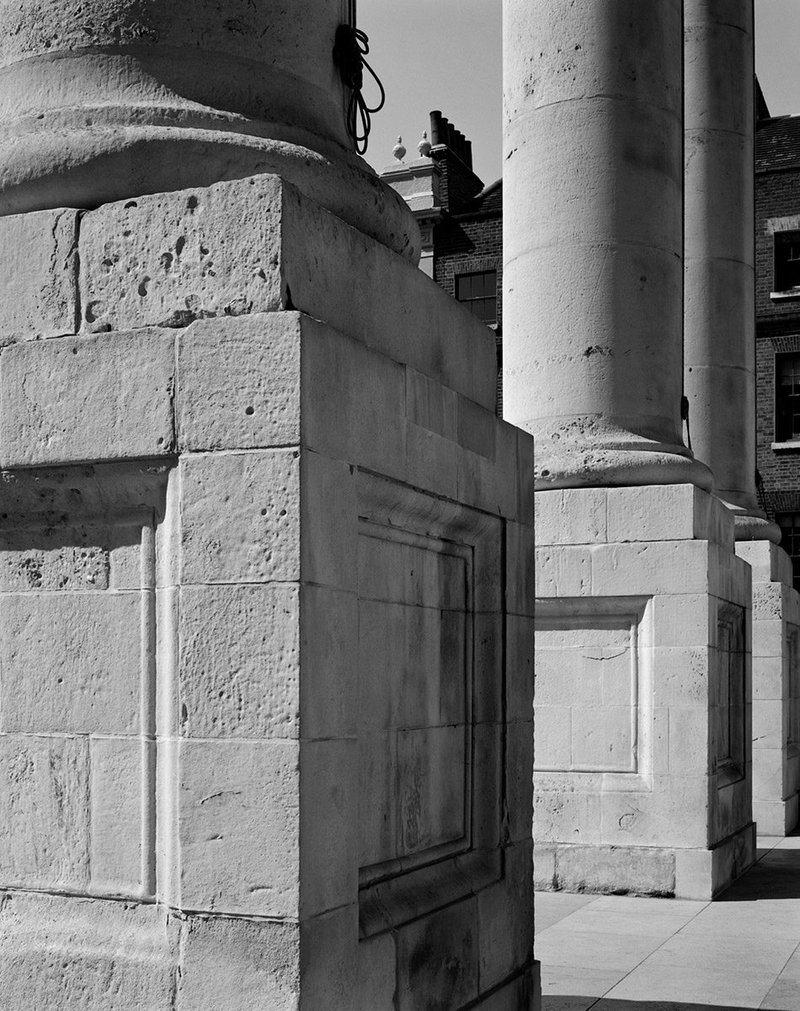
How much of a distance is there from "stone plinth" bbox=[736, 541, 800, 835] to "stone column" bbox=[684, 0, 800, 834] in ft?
0.04

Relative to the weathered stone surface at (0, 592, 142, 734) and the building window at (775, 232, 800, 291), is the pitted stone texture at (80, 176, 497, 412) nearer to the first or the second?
the weathered stone surface at (0, 592, 142, 734)

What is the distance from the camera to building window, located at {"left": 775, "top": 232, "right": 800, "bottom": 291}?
3031 centimetres

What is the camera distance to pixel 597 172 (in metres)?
10.6

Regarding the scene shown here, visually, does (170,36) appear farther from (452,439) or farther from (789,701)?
(789,701)

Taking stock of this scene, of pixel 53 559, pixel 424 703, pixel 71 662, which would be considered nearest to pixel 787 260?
pixel 424 703

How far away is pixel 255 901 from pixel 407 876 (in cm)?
106

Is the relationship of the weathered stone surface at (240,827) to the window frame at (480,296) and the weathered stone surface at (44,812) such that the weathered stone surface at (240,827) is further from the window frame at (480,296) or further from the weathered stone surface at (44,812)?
the window frame at (480,296)

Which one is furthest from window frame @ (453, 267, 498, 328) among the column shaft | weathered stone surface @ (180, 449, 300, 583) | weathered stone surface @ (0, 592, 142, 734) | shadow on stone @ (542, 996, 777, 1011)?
weathered stone surface @ (180, 449, 300, 583)

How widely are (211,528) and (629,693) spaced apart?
22.3 feet

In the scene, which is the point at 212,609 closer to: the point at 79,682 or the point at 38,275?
the point at 79,682

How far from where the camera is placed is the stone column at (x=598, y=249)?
10547 millimetres

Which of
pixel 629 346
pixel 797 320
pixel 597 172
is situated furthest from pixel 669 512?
pixel 797 320

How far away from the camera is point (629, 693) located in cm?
1037

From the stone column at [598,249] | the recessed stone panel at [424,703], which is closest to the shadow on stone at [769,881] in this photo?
Result: the stone column at [598,249]
